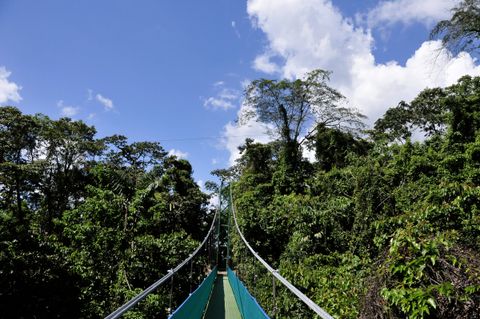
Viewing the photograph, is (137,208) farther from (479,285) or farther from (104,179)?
(479,285)

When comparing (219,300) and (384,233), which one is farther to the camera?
(219,300)

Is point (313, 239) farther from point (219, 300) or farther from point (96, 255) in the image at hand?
point (96, 255)

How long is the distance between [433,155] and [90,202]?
9.93 meters

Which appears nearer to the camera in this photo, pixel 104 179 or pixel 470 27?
pixel 104 179

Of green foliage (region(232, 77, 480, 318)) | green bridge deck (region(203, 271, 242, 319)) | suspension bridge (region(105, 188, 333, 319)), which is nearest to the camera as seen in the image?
suspension bridge (region(105, 188, 333, 319))

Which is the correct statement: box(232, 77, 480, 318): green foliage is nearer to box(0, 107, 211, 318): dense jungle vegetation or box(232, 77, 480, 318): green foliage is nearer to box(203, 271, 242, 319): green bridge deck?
box(203, 271, 242, 319): green bridge deck

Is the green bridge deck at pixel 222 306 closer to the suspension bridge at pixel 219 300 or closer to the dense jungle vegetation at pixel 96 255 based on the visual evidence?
the suspension bridge at pixel 219 300

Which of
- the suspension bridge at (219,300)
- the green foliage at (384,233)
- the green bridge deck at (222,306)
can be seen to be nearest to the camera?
the suspension bridge at (219,300)

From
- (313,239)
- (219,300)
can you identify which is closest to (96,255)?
(219,300)

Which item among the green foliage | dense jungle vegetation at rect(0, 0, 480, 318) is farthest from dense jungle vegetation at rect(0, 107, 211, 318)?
the green foliage

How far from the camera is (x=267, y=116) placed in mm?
20828

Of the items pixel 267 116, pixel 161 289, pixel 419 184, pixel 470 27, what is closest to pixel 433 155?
pixel 419 184

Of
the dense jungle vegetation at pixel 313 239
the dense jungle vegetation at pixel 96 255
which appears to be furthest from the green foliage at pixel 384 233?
the dense jungle vegetation at pixel 96 255

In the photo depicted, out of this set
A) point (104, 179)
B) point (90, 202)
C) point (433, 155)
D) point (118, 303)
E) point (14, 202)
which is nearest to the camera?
point (118, 303)
